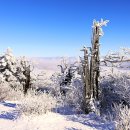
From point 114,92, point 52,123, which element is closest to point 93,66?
point 114,92

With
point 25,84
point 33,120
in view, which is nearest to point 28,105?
point 33,120

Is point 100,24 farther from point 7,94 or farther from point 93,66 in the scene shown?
point 7,94

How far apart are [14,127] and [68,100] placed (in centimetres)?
492

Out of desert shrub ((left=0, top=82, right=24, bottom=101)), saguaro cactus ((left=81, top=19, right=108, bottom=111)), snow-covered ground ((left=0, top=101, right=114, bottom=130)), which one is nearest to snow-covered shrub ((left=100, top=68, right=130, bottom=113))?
saguaro cactus ((left=81, top=19, right=108, bottom=111))

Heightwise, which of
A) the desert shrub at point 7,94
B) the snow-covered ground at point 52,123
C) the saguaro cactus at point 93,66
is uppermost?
the saguaro cactus at point 93,66

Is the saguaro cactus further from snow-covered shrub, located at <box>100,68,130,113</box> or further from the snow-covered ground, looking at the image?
the snow-covered ground

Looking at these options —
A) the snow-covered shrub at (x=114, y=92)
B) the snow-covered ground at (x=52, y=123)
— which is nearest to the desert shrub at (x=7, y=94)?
the snow-covered shrub at (x=114, y=92)

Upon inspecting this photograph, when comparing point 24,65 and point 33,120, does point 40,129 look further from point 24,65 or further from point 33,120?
point 24,65

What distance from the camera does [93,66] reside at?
14.8 metres

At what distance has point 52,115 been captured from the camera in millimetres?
11695

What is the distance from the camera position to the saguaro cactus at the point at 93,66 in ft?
46.7

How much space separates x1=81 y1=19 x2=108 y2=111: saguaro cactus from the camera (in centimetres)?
1423

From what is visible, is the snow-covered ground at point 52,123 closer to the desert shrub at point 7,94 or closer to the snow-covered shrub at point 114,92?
the snow-covered shrub at point 114,92

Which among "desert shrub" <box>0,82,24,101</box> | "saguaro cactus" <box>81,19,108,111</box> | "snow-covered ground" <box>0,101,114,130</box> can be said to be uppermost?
"saguaro cactus" <box>81,19,108,111</box>
